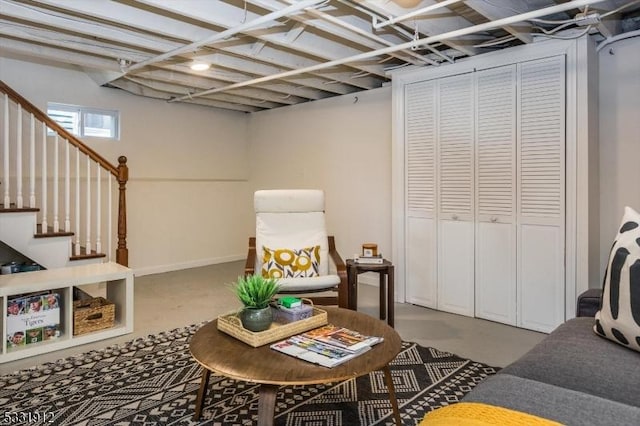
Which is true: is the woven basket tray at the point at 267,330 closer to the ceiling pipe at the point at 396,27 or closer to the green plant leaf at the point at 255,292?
the green plant leaf at the point at 255,292

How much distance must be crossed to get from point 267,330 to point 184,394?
752mm

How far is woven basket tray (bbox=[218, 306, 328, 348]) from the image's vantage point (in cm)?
189

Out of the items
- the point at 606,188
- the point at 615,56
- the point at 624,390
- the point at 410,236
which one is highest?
the point at 615,56

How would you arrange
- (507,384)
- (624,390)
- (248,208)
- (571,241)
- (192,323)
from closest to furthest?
(507,384), (624,390), (571,241), (192,323), (248,208)

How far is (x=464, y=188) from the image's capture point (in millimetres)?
3732

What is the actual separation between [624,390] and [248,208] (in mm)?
5607

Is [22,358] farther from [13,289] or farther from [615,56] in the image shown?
[615,56]

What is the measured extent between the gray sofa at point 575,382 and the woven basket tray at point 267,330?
903 millimetres

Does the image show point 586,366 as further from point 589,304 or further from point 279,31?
point 279,31

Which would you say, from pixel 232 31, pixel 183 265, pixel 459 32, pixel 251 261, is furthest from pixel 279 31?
pixel 183 265

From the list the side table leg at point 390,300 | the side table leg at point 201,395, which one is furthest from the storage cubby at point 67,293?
the side table leg at point 390,300

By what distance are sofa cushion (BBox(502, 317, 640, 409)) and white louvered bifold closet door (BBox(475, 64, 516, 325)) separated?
5.77 feet

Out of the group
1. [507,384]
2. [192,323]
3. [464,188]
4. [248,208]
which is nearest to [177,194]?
[248,208]

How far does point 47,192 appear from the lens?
448cm
